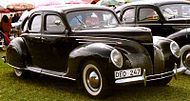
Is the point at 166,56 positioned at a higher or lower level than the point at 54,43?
lower

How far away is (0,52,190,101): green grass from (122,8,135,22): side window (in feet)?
8.57

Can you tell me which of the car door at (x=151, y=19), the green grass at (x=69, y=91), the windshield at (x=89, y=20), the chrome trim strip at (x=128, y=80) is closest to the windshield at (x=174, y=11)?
the car door at (x=151, y=19)

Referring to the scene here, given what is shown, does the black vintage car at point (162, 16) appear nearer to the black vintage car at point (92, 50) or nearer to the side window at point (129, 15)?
the side window at point (129, 15)

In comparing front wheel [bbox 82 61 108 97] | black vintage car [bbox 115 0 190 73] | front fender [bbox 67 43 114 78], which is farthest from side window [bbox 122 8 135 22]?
front wheel [bbox 82 61 108 97]

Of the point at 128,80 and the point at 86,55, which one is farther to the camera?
the point at 86,55

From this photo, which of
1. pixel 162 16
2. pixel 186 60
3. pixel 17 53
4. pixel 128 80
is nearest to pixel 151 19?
pixel 162 16

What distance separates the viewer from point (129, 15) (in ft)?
36.1

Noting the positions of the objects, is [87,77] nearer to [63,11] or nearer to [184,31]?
[63,11]

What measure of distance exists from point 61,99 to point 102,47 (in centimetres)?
123

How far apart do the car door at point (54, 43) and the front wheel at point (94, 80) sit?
0.75 metres

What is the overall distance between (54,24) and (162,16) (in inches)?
126

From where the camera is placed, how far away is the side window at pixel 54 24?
7812mm

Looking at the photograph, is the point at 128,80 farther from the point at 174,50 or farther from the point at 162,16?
the point at 162,16

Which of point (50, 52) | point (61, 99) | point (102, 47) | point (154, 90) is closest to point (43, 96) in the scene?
point (61, 99)
